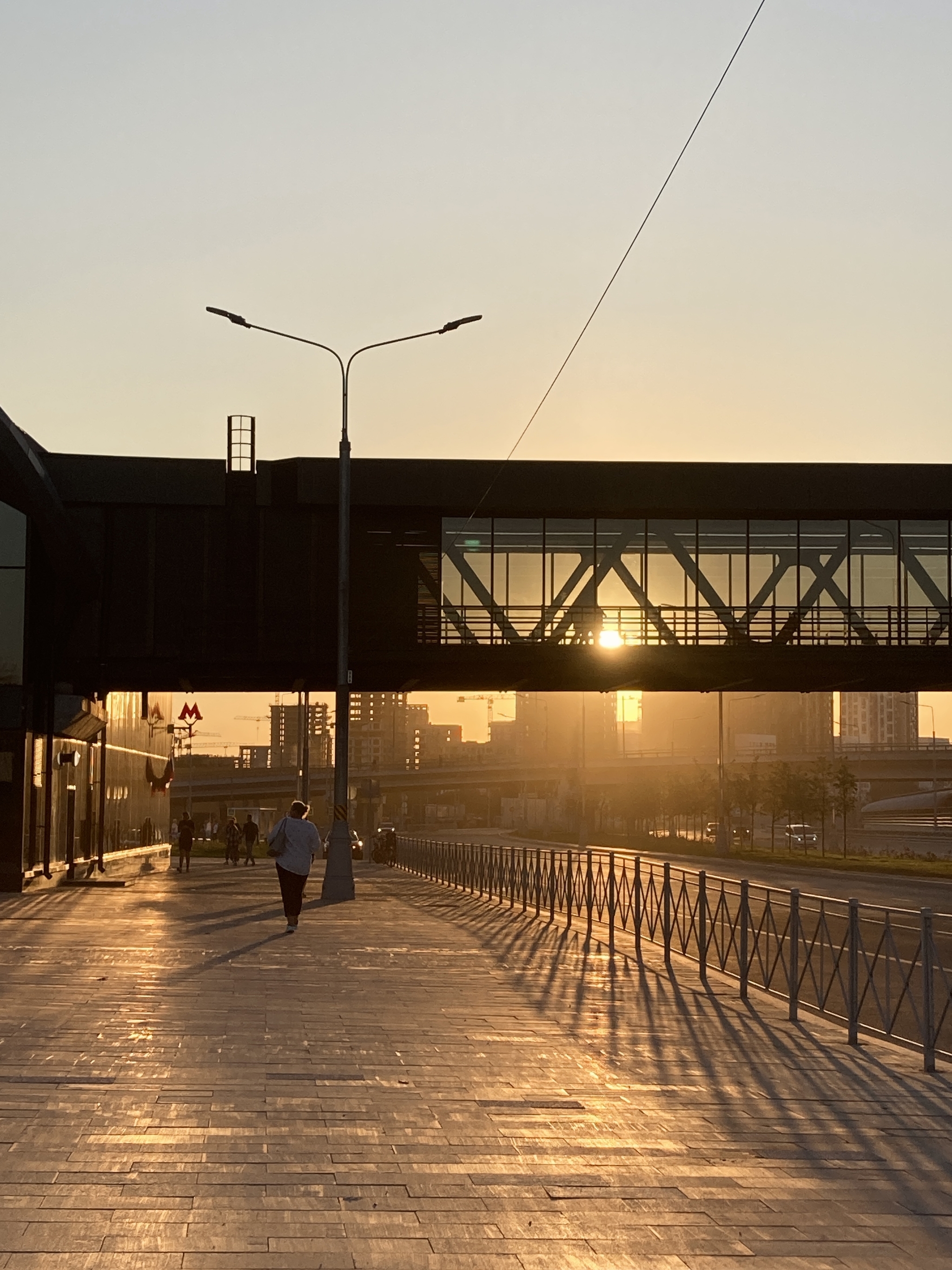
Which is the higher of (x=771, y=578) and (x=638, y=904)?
(x=771, y=578)

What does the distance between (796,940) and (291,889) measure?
8.98 m

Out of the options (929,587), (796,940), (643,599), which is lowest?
(796,940)

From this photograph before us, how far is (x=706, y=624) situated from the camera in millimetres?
37406

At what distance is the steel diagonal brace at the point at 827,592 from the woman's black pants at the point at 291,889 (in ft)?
61.2

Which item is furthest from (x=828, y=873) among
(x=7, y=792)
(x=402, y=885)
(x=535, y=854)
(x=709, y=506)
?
(x=7, y=792)

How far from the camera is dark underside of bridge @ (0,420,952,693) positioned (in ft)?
112

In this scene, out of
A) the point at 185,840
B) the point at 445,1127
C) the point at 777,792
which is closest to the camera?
the point at 445,1127

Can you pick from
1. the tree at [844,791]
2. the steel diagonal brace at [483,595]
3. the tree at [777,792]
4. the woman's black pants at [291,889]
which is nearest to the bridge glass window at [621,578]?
the steel diagonal brace at [483,595]

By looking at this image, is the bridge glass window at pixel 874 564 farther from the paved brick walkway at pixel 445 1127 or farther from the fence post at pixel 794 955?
the fence post at pixel 794 955

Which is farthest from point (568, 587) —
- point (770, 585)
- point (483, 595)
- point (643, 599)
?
point (770, 585)

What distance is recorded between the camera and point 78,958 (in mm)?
17281

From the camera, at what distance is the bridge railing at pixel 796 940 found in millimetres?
11055

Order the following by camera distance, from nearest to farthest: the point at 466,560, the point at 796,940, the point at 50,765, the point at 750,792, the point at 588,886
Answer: the point at 796,940 → the point at 588,886 → the point at 50,765 → the point at 466,560 → the point at 750,792

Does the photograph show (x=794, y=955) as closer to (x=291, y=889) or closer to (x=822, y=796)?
(x=291, y=889)
